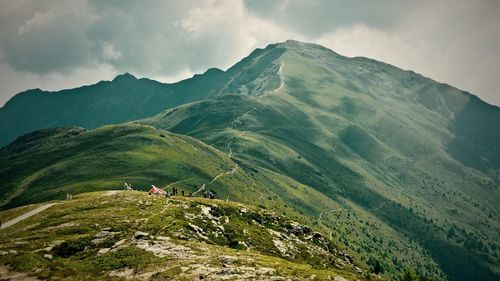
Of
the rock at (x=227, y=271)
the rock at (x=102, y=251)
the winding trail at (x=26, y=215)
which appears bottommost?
the winding trail at (x=26, y=215)

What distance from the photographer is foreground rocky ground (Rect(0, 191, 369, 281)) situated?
217 ft

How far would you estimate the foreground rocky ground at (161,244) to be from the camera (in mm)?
66188

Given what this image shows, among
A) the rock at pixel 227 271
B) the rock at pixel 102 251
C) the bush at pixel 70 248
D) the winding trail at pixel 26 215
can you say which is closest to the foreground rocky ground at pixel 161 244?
the rock at pixel 227 271

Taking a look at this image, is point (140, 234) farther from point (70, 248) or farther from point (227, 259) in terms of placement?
point (227, 259)

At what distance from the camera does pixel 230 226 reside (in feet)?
320

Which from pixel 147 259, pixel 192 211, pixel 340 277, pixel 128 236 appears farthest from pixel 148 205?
pixel 340 277

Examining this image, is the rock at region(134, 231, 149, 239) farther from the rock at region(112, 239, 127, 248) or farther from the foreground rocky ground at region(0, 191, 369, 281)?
the rock at region(112, 239, 127, 248)

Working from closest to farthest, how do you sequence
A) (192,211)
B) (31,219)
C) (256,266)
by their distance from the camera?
(256,266), (31,219), (192,211)

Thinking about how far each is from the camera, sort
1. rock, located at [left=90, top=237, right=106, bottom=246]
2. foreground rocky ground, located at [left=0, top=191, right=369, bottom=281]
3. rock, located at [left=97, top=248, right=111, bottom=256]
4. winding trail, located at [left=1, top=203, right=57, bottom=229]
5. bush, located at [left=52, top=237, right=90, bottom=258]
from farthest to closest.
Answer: winding trail, located at [left=1, top=203, right=57, bottom=229] → rock, located at [left=90, top=237, right=106, bottom=246] → rock, located at [left=97, top=248, right=111, bottom=256] → bush, located at [left=52, top=237, right=90, bottom=258] → foreground rocky ground, located at [left=0, top=191, right=369, bottom=281]

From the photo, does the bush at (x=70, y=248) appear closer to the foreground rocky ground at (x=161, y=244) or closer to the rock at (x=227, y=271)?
the foreground rocky ground at (x=161, y=244)

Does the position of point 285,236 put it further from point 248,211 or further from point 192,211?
point 192,211

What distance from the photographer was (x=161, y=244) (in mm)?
78812

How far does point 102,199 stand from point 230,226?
36419 mm

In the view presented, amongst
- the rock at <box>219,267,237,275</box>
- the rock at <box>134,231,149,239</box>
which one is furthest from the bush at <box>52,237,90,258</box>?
the rock at <box>219,267,237,275</box>
